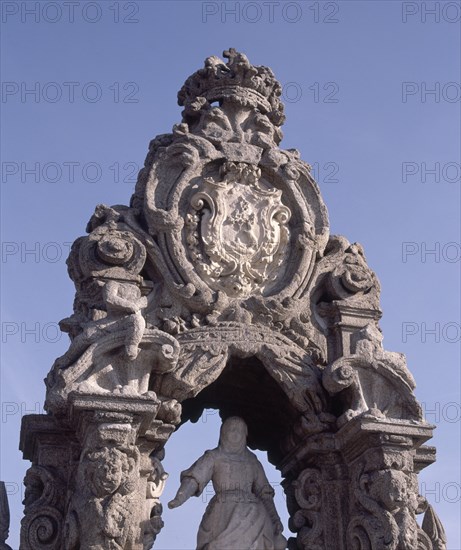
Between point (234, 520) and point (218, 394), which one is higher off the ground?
point (218, 394)

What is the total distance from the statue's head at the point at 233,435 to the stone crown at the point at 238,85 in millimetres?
3686

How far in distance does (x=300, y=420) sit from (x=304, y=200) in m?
2.52

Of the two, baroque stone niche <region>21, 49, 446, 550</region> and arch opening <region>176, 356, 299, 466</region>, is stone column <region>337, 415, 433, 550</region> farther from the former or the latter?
arch opening <region>176, 356, 299, 466</region>

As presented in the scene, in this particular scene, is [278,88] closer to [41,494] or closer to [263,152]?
[263,152]

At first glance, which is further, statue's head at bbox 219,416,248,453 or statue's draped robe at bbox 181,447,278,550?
statue's head at bbox 219,416,248,453

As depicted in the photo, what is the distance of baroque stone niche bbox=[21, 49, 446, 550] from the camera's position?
966 centimetres

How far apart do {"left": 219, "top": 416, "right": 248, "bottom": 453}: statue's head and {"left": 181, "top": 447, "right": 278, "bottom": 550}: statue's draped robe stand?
66 millimetres

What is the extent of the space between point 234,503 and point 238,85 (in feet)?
16.0

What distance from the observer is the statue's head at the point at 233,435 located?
35.4ft

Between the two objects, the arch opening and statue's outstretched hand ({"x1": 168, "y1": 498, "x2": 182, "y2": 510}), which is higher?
the arch opening

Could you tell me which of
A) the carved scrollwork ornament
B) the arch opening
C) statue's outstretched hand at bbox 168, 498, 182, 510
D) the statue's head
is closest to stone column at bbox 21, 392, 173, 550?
the carved scrollwork ornament

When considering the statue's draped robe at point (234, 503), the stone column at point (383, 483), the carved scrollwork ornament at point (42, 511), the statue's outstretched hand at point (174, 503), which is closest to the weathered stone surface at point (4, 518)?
the carved scrollwork ornament at point (42, 511)

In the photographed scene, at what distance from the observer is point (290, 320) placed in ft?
36.2

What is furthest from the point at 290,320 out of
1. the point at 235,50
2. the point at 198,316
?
the point at 235,50
